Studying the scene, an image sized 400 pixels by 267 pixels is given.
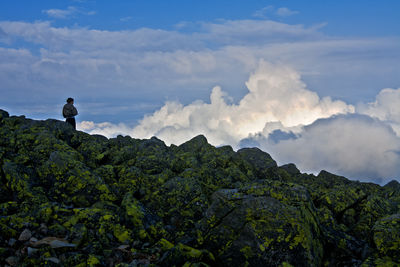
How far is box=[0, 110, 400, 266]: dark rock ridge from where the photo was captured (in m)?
11.3

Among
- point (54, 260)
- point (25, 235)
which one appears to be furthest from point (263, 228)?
point (25, 235)

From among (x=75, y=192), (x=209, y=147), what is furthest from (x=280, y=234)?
(x=209, y=147)

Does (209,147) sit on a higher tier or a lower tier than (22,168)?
higher

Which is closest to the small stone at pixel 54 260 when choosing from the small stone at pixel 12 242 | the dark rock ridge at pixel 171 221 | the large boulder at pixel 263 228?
the dark rock ridge at pixel 171 221

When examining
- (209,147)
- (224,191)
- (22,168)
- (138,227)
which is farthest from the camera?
(209,147)

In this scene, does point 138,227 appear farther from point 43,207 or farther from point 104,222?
point 43,207

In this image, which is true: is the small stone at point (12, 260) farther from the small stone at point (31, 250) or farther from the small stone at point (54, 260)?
the small stone at point (54, 260)

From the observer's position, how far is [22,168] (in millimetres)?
19000

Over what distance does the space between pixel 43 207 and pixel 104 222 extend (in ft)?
9.92

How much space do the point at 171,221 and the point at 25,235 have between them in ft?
22.5

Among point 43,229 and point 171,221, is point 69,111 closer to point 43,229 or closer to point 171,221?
point 171,221

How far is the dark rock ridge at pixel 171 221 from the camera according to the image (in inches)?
446

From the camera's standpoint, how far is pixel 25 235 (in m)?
13.0

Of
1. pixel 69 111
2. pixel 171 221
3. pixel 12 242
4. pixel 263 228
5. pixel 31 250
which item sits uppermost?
pixel 69 111
